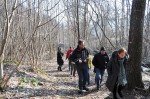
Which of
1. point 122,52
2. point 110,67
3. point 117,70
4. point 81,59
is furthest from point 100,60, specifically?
point 122,52

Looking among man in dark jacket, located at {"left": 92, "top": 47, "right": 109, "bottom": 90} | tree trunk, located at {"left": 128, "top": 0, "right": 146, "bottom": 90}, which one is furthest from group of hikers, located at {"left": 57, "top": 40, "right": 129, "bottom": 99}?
tree trunk, located at {"left": 128, "top": 0, "right": 146, "bottom": 90}

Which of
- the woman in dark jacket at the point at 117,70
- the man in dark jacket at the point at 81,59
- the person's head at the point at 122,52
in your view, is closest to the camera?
the person's head at the point at 122,52

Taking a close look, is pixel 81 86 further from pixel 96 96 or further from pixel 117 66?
pixel 117 66

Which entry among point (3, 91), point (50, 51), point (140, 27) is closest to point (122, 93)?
point (140, 27)

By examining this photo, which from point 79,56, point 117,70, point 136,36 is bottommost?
point 117,70

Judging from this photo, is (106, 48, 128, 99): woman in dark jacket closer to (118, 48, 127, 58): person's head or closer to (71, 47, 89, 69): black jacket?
(118, 48, 127, 58): person's head

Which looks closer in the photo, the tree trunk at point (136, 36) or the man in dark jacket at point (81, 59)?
the tree trunk at point (136, 36)

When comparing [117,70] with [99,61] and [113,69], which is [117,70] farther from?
[99,61]

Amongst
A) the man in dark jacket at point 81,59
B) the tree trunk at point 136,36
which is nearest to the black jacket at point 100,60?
the man in dark jacket at point 81,59

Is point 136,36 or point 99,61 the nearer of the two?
point 136,36

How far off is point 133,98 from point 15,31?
10.3 m

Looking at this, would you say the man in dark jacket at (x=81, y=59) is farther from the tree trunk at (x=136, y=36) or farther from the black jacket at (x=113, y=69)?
the tree trunk at (x=136, y=36)

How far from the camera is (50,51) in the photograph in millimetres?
30062

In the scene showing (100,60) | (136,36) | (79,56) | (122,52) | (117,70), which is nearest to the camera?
(122,52)
